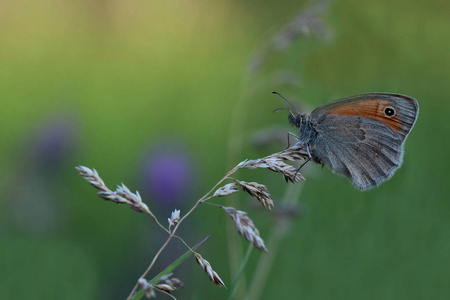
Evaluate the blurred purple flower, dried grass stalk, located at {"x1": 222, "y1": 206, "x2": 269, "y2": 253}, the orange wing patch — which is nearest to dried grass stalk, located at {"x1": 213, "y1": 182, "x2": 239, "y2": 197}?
dried grass stalk, located at {"x1": 222, "y1": 206, "x2": 269, "y2": 253}

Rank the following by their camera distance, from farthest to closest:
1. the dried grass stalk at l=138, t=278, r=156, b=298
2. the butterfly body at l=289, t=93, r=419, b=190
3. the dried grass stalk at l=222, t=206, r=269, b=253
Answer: the butterfly body at l=289, t=93, r=419, b=190
the dried grass stalk at l=222, t=206, r=269, b=253
the dried grass stalk at l=138, t=278, r=156, b=298

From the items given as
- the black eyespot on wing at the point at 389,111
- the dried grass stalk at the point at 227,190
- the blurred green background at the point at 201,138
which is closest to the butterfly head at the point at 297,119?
the blurred green background at the point at 201,138

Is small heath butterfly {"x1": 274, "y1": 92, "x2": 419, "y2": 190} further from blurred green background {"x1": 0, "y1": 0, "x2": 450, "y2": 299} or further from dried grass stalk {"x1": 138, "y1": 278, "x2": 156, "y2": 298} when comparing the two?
dried grass stalk {"x1": 138, "y1": 278, "x2": 156, "y2": 298}

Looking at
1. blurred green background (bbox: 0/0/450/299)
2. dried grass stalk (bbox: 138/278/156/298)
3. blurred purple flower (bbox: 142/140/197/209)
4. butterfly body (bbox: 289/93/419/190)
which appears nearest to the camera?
dried grass stalk (bbox: 138/278/156/298)

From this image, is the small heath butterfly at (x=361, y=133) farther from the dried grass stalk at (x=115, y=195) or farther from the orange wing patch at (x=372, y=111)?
the dried grass stalk at (x=115, y=195)

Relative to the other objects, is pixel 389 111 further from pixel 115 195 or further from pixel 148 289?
pixel 148 289

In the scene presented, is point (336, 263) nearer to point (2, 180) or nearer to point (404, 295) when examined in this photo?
point (404, 295)

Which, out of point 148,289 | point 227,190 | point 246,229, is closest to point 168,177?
point 227,190
